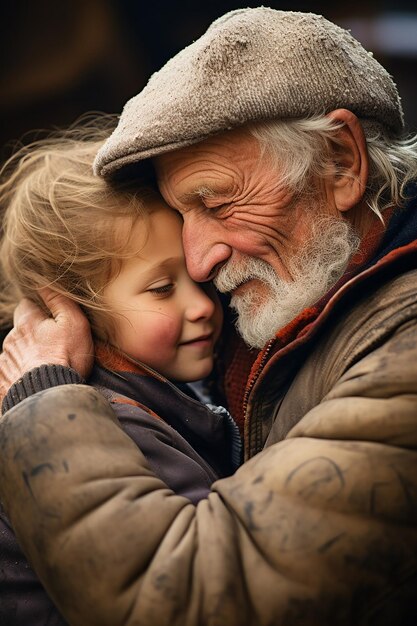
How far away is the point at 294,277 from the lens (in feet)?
7.13

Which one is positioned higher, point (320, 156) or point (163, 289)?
point (320, 156)

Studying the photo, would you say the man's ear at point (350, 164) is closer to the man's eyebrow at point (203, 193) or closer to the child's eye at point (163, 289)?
the man's eyebrow at point (203, 193)

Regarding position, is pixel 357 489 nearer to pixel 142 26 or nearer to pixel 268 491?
pixel 268 491

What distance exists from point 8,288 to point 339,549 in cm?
178

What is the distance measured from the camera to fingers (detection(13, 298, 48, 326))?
2330mm

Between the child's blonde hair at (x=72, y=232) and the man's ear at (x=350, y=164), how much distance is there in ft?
1.93

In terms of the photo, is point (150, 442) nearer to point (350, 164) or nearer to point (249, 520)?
point (249, 520)

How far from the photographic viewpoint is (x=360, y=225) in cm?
222

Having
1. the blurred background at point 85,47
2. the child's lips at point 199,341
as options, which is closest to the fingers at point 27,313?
the child's lips at point 199,341

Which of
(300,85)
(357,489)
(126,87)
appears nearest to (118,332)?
(300,85)

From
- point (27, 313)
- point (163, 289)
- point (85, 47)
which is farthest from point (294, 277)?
point (85, 47)

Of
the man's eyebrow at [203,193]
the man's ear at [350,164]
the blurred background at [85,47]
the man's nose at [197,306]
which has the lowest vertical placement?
the man's nose at [197,306]

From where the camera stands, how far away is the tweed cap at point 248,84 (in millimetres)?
1989

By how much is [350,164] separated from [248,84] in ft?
1.34
